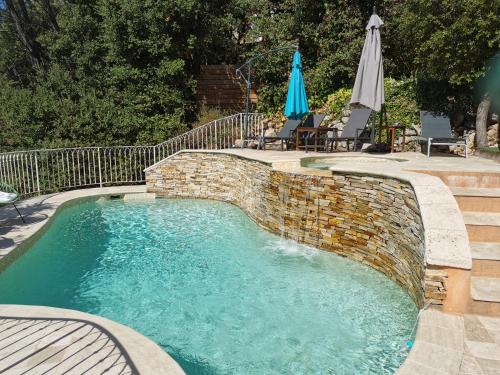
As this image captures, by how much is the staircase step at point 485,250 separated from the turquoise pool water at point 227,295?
0.92 m

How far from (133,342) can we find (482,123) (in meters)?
10.0

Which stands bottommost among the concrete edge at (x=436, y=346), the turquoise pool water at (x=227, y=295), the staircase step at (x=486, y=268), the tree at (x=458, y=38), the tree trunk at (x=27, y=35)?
the turquoise pool water at (x=227, y=295)

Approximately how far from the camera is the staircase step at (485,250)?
4.04 meters

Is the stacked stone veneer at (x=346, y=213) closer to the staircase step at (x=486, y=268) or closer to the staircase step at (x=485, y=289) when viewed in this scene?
the staircase step at (x=485, y=289)

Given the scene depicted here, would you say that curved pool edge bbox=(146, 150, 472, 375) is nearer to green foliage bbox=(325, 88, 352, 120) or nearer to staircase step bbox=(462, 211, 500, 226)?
staircase step bbox=(462, 211, 500, 226)

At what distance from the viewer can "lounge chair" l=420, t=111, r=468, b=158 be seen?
29.7ft

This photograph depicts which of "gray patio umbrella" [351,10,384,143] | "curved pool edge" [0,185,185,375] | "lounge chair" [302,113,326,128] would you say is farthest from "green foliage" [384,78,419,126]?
"curved pool edge" [0,185,185,375]

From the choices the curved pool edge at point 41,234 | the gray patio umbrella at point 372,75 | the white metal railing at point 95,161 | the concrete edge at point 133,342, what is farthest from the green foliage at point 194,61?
the concrete edge at point 133,342

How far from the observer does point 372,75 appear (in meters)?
9.22

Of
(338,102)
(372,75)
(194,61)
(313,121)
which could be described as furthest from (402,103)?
(194,61)

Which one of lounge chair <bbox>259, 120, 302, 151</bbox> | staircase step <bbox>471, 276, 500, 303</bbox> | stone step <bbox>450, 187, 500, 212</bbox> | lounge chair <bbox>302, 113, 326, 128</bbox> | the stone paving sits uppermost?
lounge chair <bbox>302, 113, 326, 128</bbox>

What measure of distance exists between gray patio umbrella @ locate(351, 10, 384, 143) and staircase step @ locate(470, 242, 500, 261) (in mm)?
5460

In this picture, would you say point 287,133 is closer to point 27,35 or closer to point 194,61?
point 194,61

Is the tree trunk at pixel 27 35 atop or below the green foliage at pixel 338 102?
atop
